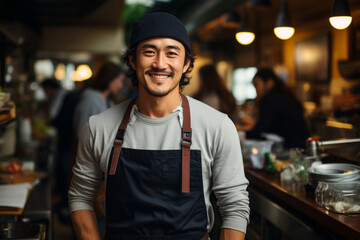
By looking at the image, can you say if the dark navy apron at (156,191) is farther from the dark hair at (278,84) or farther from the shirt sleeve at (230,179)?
the dark hair at (278,84)

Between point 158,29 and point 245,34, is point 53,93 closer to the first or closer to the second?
point 245,34

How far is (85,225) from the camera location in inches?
72.4

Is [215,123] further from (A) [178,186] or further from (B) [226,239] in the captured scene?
(B) [226,239]

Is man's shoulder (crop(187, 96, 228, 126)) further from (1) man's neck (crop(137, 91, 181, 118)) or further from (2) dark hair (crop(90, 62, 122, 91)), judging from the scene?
(2) dark hair (crop(90, 62, 122, 91))

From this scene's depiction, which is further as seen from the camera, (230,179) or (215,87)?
(215,87)

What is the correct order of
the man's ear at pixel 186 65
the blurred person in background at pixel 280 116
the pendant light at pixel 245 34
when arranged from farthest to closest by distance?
1. the pendant light at pixel 245 34
2. the blurred person in background at pixel 280 116
3. the man's ear at pixel 186 65

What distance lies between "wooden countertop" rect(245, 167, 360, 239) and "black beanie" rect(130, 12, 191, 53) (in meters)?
1.02

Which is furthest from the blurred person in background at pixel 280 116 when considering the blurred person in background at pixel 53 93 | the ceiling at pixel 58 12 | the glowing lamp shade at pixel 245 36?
the blurred person in background at pixel 53 93

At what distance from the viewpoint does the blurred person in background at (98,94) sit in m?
3.98

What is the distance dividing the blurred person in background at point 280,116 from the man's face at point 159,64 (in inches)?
99.3

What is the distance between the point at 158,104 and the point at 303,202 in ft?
3.08

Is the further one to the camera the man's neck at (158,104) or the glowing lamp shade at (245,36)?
the glowing lamp shade at (245,36)

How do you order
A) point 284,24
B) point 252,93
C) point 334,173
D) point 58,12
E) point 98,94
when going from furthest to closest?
point 252,93 → point 58,12 → point 98,94 → point 284,24 → point 334,173

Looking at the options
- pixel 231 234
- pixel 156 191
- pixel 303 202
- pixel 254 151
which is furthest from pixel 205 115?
pixel 254 151
